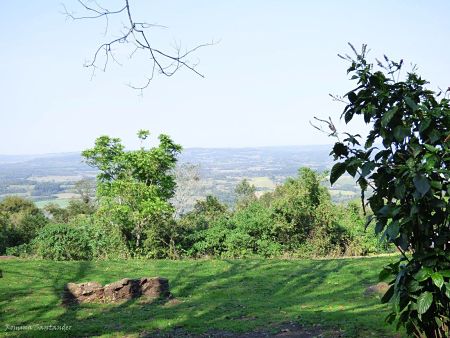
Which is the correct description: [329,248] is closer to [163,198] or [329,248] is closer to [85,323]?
[163,198]

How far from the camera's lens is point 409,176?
13.0 feet

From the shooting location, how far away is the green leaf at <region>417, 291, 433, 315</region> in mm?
3980

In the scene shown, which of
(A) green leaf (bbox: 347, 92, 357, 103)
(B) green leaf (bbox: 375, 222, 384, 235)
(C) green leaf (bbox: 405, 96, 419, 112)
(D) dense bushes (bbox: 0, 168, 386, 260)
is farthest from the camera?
(D) dense bushes (bbox: 0, 168, 386, 260)

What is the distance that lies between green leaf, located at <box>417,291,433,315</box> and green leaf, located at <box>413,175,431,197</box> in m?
0.90

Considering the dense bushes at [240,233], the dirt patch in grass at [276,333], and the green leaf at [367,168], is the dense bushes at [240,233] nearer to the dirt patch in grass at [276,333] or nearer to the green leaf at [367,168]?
the dirt patch in grass at [276,333]

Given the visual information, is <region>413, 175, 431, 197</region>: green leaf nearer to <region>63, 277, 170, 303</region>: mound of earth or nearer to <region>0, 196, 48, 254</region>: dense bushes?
<region>63, 277, 170, 303</region>: mound of earth

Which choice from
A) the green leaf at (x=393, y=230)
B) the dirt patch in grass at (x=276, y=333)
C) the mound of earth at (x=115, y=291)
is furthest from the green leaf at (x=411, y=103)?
the mound of earth at (x=115, y=291)

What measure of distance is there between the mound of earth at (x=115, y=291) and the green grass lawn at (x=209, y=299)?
1.37 feet

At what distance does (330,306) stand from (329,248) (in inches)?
627

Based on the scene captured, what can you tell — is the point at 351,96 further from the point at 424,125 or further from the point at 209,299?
the point at 209,299

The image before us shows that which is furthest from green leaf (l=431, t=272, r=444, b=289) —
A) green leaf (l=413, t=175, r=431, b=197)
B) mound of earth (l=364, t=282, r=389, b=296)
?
mound of earth (l=364, t=282, r=389, b=296)

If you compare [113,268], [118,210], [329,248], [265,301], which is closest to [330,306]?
[265,301]

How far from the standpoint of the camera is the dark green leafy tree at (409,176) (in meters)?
4.01

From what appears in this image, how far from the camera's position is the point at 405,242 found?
4.09 metres
